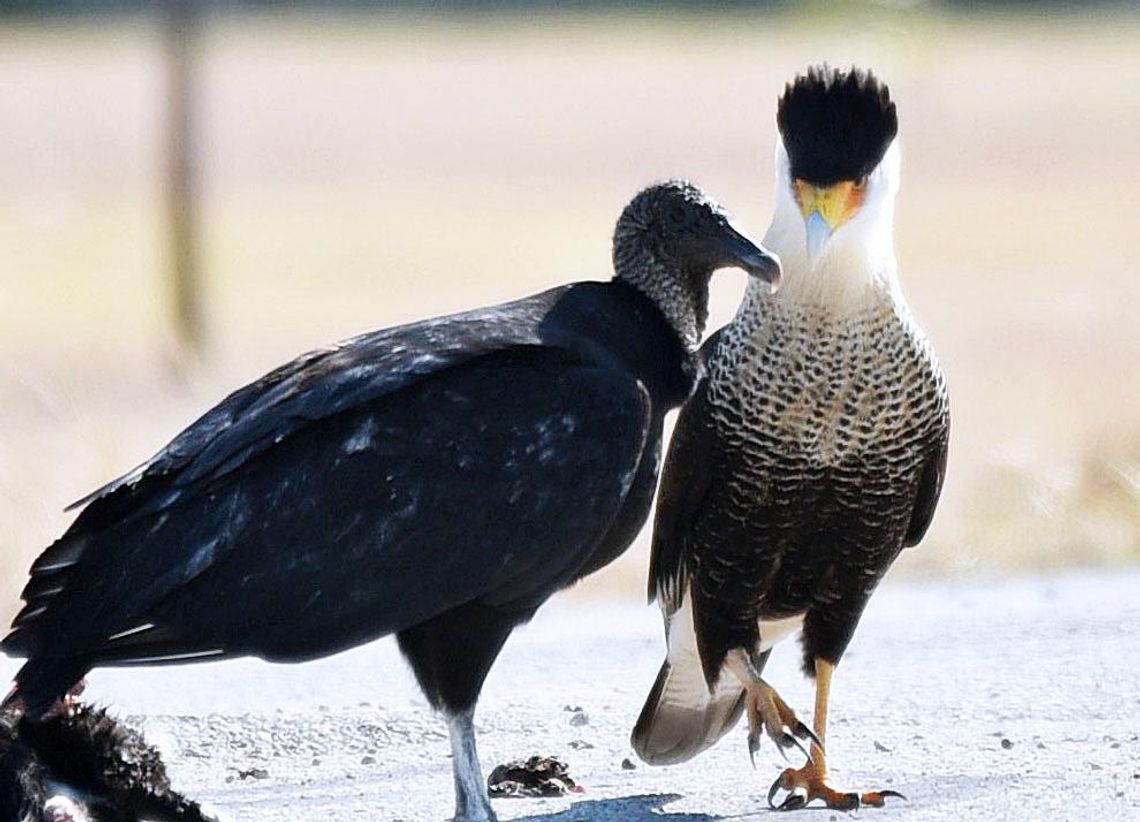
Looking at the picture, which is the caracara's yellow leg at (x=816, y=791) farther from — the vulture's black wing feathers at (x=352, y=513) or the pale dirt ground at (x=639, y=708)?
the vulture's black wing feathers at (x=352, y=513)

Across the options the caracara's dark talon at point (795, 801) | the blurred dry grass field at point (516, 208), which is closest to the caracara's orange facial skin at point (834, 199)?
the caracara's dark talon at point (795, 801)

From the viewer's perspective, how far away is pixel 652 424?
21.2ft

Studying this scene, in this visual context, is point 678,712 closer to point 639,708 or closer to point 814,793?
point 814,793

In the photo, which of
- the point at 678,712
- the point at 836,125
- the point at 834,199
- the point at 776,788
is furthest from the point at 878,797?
the point at 836,125

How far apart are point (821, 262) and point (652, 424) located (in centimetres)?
65

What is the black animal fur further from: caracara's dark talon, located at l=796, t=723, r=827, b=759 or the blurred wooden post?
the blurred wooden post

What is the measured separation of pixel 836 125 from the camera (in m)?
6.47

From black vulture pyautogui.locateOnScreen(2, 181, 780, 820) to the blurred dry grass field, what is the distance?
14.8 ft

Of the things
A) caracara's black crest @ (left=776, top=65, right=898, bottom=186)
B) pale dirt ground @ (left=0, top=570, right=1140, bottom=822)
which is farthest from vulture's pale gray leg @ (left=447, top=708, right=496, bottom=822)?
caracara's black crest @ (left=776, top=65, right=898, bottom=186)

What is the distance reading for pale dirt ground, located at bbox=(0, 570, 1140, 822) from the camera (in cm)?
659

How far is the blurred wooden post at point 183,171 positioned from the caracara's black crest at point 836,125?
13.5 metres

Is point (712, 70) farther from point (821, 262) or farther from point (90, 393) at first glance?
point (821, 262)

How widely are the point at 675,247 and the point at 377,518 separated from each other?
4.32 ft

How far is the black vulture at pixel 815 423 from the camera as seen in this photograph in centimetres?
649
